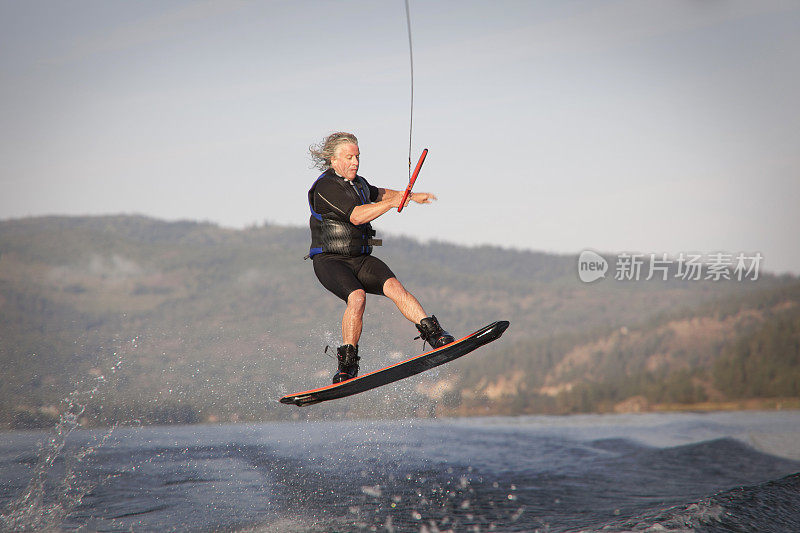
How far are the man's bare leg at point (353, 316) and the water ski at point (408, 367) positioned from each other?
577mm

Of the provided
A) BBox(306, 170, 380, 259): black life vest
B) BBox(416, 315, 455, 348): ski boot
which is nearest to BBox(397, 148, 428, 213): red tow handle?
BBox(306, 170, 380, 259): black life vest

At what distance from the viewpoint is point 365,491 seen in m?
18.6

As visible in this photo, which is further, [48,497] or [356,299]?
[48,497]

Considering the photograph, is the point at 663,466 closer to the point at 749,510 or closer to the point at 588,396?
the point at 749,510

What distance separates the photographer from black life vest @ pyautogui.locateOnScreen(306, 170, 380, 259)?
8555 mm

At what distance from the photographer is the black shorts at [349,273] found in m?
8.55

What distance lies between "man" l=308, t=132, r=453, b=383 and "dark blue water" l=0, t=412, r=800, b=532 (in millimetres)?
5929

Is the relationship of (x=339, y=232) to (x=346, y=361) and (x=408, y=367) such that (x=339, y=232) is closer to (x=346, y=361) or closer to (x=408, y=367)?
(x=346, y=361)

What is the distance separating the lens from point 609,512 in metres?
19.4

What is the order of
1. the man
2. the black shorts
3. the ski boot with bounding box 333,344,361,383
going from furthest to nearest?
the ski boot with bounding box 333,344,361,383 < the black shorts < the man

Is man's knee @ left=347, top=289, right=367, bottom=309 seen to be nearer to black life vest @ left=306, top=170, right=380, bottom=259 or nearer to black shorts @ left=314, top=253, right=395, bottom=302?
black shorts @ left=314, top=253, right=395, bottom=302

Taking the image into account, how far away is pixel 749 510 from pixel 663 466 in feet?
99.9

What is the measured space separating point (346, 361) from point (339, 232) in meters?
Result: 1.84

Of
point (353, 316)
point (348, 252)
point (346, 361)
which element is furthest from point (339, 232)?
point (346, 361)
